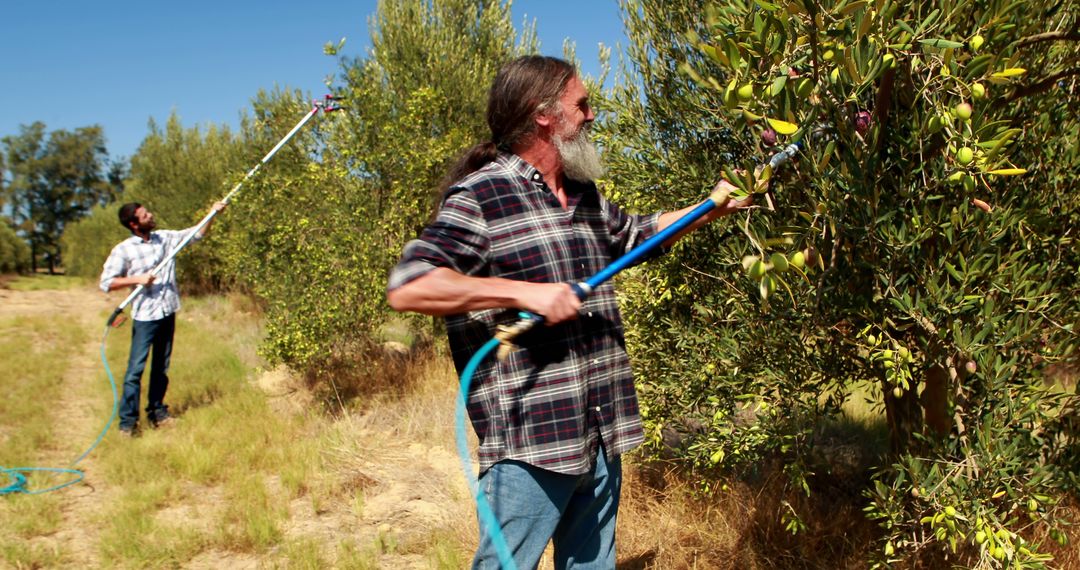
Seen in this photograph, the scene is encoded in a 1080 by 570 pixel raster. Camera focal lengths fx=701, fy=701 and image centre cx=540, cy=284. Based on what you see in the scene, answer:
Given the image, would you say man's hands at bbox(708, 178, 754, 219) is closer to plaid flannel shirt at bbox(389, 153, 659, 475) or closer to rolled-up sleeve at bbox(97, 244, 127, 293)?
plaid flannel shirt at bbox(389, 153, 659, 475)

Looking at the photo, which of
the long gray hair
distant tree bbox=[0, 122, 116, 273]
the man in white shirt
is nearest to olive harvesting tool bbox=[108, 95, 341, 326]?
the man in white shirt

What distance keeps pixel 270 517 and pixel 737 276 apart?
3.68m

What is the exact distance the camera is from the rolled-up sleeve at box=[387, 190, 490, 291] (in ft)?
6.72

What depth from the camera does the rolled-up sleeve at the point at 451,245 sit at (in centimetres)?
205

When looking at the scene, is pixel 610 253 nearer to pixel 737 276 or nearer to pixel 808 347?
pixel 737 276

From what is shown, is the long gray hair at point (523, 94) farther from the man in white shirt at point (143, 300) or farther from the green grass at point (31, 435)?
the man in white shirt at point (143, 300)

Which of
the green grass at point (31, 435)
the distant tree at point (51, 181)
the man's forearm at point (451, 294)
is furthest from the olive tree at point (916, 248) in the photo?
the distant tree at point (51, 181)

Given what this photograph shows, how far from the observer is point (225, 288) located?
69.5ft

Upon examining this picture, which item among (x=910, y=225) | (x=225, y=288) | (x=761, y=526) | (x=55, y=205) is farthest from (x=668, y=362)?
(x=55, y=205)

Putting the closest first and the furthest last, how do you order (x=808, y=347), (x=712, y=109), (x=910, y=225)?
(x=910, y=225) → (x=808, y=347) → (x=712, y=109)

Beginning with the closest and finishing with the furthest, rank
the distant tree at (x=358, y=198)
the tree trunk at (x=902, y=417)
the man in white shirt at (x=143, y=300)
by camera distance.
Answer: the tree trunk at (x=902, y=417), the man in white shirt at (x=143, y=300), the distant tree at (x=358, y=198)

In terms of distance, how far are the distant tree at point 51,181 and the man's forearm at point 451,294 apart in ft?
234

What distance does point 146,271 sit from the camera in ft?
23.3

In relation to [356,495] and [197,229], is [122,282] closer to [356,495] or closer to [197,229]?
[197,229]
